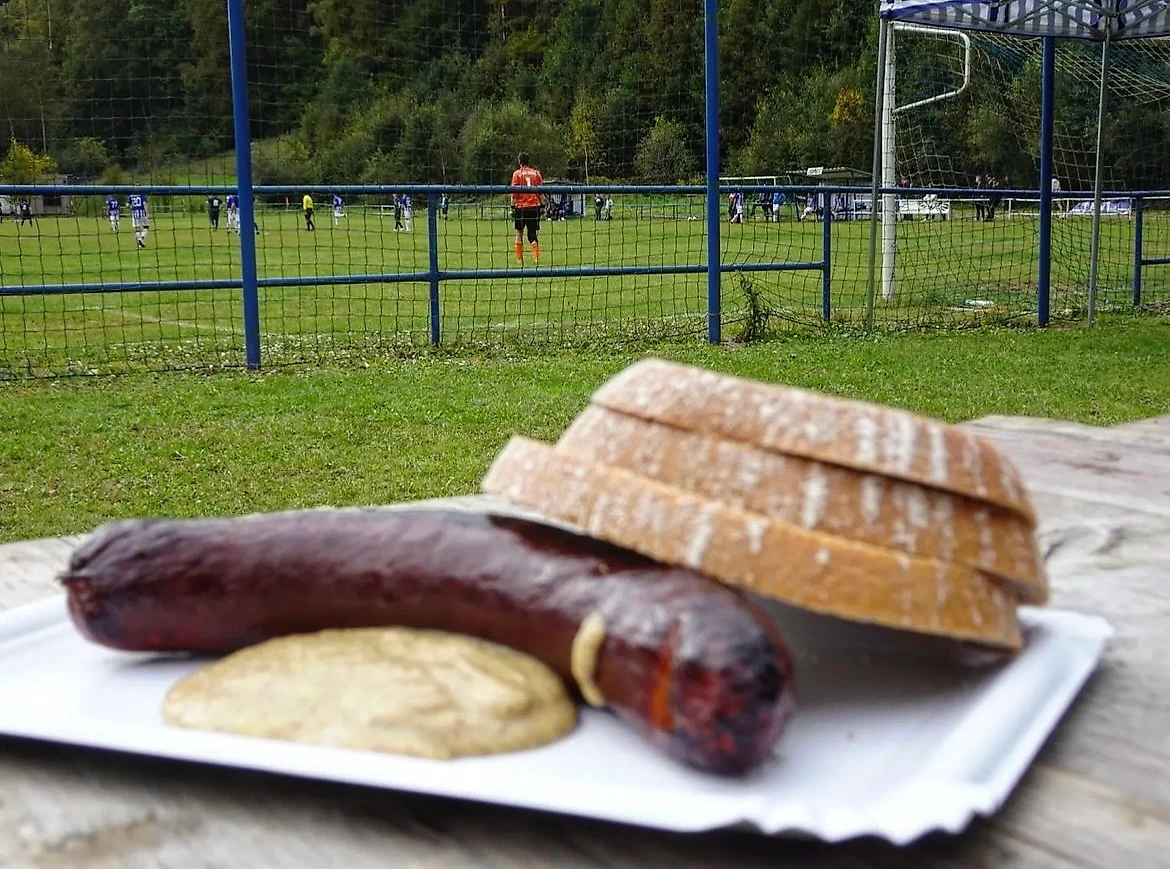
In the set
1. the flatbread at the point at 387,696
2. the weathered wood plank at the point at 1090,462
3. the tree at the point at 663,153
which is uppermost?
the tree at the point at 663,153

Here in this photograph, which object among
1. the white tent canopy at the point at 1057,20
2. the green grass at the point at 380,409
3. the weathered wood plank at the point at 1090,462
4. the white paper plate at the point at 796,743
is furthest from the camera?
the white tent canopy at the point at 1057,20

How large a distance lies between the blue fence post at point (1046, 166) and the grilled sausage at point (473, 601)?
7.78 meters

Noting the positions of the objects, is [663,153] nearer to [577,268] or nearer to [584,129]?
[584,129]

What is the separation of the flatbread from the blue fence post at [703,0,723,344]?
602cm

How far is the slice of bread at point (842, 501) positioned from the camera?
0.99m

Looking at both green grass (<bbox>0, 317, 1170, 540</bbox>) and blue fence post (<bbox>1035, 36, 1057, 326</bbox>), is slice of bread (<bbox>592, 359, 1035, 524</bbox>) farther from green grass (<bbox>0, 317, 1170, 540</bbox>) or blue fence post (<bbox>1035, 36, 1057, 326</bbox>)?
blue fence post (<bbox>1035, 36, 1057, 326</bbox>)

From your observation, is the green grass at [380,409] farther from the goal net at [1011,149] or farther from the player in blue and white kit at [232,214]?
the goal net at [1011,149]

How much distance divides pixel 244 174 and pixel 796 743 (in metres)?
5.63

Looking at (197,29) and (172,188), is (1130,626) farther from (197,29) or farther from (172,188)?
(197,29)

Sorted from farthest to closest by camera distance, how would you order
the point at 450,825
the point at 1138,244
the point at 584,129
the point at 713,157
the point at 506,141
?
the point at 584,129 → the point at 506,141 → the point at 1138,244 → the point at 713,157 → the point at 450,825

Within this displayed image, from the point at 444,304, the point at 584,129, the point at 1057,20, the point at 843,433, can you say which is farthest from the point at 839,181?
the point at 843,433

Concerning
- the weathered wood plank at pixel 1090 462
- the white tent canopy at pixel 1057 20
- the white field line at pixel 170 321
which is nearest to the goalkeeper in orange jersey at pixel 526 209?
the white field line at pixel 170 321

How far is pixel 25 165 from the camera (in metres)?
13.8

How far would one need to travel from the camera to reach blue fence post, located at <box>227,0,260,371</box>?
236 inches
